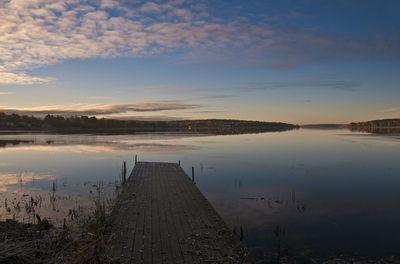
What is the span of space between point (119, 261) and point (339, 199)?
1311 cm

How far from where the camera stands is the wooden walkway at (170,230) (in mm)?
6750

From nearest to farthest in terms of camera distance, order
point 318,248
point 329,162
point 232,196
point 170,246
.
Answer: point 170,246 < point 318,248 < point 232,196 < point 329,162

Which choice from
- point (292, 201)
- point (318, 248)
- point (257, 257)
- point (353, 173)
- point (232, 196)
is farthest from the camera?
point (353, 173)

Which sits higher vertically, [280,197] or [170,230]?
[170,230]

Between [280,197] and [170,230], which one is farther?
[280,197]

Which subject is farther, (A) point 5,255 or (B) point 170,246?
(B) point 170,246

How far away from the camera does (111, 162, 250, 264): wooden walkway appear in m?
6.75

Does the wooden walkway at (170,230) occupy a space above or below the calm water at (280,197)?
above

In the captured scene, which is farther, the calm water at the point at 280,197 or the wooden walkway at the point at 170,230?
the calm water at the point at 280,197

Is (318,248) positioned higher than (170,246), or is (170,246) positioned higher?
(170,246)

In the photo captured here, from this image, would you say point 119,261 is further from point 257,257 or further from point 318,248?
point 318,248

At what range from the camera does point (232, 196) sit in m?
15.5

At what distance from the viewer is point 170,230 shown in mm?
8406

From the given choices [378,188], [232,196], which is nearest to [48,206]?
[232,196]
